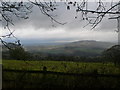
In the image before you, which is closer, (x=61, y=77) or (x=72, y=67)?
(x=61, y=77)

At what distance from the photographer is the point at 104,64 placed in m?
7.68

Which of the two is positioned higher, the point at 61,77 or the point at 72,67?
the point at 72,67

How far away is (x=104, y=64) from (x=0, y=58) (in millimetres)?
2852

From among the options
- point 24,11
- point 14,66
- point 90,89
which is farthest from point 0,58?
point 90,89

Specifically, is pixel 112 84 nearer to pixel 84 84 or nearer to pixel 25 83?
pixel 84 84

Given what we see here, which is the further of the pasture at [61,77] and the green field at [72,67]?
the green field at [72,67]

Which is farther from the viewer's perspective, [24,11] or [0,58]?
[0,58]

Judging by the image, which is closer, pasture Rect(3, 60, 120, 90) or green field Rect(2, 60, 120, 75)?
pasture Rect(3, 60, 120, 90)

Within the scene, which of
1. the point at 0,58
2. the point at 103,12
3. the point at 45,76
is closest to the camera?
the point at 103,12

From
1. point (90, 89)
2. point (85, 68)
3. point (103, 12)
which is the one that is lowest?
point (90, 89)

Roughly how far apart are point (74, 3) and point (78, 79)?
124 inches

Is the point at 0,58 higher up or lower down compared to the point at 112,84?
higher up

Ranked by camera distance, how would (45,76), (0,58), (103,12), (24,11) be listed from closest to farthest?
(103,12) < (24,11) < (0,58) < (45,76)

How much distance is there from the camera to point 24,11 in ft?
18.9
